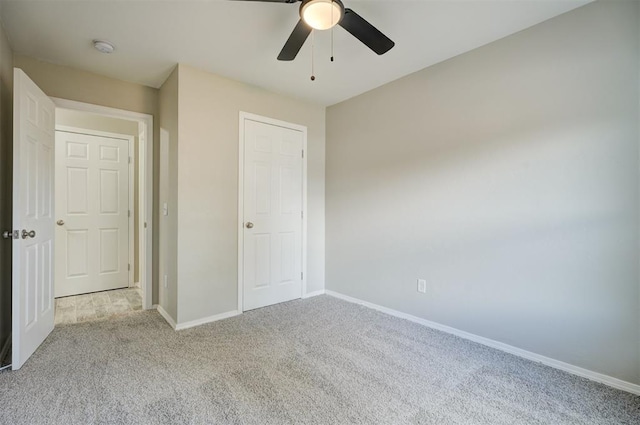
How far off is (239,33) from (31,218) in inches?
82.2

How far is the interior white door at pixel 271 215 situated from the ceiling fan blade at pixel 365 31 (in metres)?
1.76

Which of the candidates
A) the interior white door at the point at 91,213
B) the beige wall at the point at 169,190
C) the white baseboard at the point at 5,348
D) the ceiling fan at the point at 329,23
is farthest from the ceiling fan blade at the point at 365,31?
the interior white door at the point at 91,213

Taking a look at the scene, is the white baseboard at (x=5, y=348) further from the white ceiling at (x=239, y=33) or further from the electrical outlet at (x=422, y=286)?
the electrical outlet at (x=422, y=286)

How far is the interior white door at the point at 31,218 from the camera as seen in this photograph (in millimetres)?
2053

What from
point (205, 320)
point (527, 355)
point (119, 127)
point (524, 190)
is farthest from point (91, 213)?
point (527, 355)

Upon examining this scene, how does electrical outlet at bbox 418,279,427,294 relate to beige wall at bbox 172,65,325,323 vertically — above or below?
below

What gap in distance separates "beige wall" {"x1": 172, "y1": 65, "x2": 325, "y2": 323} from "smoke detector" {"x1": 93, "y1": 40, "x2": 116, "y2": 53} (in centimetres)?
53

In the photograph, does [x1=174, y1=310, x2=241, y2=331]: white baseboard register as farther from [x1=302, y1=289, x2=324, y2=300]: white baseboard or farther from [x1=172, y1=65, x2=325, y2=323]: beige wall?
[x1=302, y1=289, x2=324, y2=300]: white baseboard

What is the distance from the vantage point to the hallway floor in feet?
10.1

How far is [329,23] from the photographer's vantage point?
165 centimetres

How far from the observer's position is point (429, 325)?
289cm

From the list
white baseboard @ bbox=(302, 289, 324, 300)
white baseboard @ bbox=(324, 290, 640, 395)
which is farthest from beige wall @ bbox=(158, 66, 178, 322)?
white baseboard @ bbox=(324, 290, 640, 395)

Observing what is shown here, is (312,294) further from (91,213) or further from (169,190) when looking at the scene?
(91,213)

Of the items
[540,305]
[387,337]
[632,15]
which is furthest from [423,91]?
[387,337]
